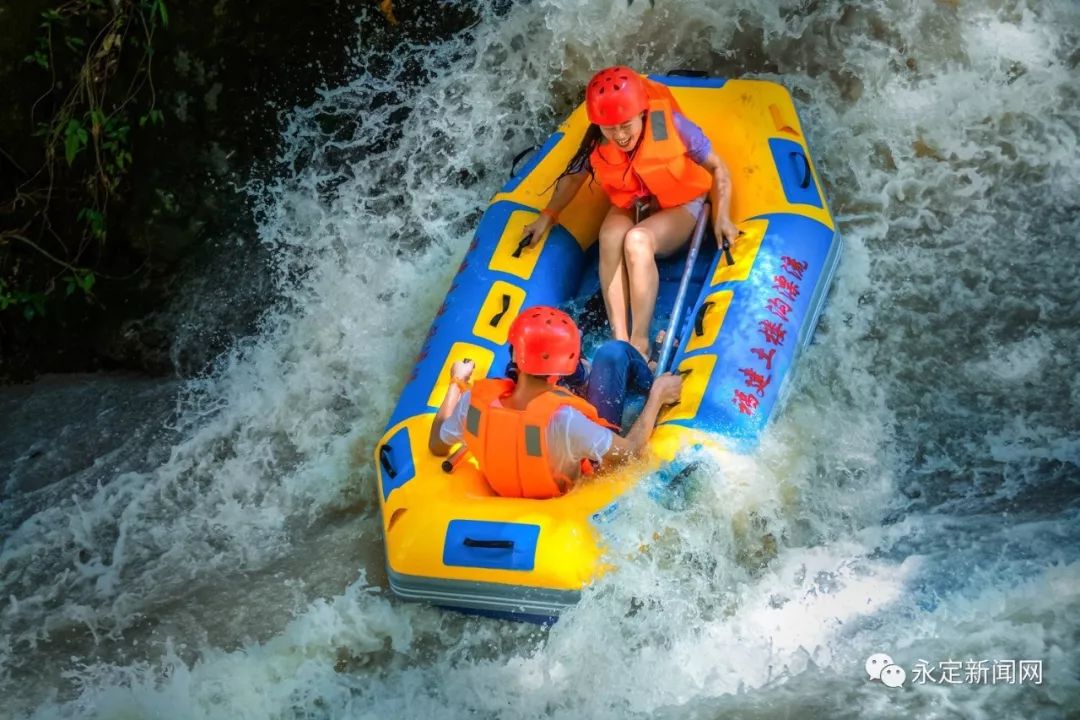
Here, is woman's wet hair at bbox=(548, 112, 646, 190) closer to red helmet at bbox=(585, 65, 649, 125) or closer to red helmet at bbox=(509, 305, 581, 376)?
red helmet at bbox=(585, 65, 649, 125)

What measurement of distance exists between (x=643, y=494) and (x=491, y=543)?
1.74 ft

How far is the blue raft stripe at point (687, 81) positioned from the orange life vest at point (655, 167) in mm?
581

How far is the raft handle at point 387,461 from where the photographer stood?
16.0 ft

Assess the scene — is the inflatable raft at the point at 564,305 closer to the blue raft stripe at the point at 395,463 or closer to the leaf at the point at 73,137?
the blue raft stripe at the point at 395,463

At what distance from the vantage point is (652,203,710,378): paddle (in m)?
5.12

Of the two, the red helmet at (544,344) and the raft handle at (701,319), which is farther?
the raft handle at (701,319)

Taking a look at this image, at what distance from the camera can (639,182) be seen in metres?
5.33

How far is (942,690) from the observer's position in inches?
158

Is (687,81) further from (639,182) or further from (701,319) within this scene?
(701,319)

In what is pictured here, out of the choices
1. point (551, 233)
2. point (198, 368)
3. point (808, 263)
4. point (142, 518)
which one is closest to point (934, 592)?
point (808, 263)

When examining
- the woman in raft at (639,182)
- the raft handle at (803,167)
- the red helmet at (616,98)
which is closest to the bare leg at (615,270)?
the woman in raft at (639,182)

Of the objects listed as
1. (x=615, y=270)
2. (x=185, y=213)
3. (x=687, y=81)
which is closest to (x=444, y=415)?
(x=615, y=270)

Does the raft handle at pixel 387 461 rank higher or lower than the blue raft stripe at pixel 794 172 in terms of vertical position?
lower

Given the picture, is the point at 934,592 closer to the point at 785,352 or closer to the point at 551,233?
the point at 785,352
